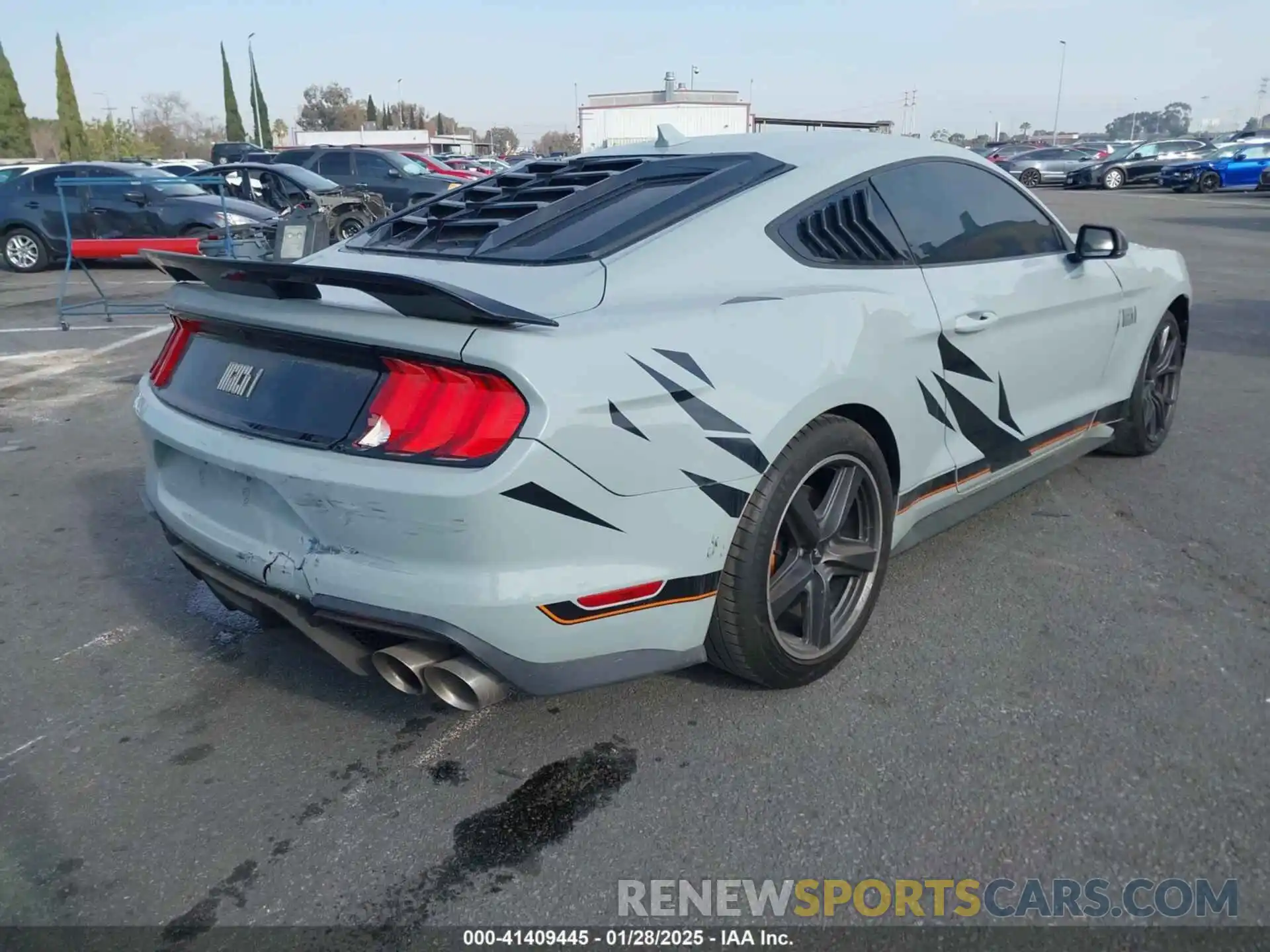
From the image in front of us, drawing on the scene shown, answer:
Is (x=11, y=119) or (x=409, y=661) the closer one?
(x=409, y=661)

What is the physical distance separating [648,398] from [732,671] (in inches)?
34.8

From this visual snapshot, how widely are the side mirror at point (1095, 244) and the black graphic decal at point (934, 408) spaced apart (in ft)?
3.86

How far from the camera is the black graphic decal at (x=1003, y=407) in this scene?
3.56 metres

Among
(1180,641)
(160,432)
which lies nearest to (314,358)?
(160,432)

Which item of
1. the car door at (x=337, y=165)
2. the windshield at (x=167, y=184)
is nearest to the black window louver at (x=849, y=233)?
the windshield at (x=167, y=184)

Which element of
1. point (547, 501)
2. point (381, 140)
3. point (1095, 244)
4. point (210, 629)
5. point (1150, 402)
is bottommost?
point (210, 629)

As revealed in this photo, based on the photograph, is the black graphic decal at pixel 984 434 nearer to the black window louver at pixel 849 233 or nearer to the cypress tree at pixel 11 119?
the black window louver at pixel 849 233

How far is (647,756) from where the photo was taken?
8.75ft

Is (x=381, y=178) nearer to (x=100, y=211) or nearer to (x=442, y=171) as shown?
(x=442, y=171)

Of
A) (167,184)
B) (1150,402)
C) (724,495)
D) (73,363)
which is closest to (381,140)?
(167,184)

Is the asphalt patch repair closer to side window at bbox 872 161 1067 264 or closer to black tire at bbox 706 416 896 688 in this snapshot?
black tire at bbox 706 416 896 688

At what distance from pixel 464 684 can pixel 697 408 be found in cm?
85

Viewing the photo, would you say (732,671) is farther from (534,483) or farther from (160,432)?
(160,432)

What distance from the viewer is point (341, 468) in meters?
2.30
